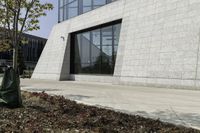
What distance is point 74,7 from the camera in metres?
35.4

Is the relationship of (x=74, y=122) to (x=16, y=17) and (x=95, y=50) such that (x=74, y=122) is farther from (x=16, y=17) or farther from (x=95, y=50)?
(x=95, y=50)

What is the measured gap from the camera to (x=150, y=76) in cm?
2162

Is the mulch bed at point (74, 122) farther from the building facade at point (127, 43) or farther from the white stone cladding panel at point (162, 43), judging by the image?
the white stone cladding panel at point (162, 43)

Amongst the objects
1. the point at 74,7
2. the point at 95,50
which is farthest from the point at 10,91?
the point at 74,7

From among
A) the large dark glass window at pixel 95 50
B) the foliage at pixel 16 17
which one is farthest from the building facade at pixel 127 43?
the foliage at pixel 16 17

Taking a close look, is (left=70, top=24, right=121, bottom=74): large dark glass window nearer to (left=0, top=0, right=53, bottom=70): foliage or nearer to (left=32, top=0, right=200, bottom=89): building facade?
(left=32, top=0, right=200, bottom=89): building facade

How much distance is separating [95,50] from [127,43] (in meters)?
6.38

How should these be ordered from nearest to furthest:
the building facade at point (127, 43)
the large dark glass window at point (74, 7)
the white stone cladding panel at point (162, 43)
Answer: the white stone cladding panel at point (162, 43) → the building facade at point (127, 43) → the large dark glass window at point (74, 7)

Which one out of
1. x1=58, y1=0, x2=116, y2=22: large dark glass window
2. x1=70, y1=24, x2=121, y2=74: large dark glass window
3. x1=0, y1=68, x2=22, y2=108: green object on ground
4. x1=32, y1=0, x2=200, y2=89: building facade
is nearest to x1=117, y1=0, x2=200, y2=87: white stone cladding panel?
x1=32, y1=0, x2=200, y2=89: building facade

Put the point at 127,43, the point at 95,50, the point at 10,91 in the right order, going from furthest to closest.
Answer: the point at 95,50 < the point at 127,43 < the point at 10,91

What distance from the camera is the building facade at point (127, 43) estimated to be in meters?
19.8

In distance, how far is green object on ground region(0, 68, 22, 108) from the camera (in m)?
10.8

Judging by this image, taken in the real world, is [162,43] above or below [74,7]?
below

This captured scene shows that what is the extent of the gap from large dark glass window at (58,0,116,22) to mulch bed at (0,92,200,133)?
21.3 metres
